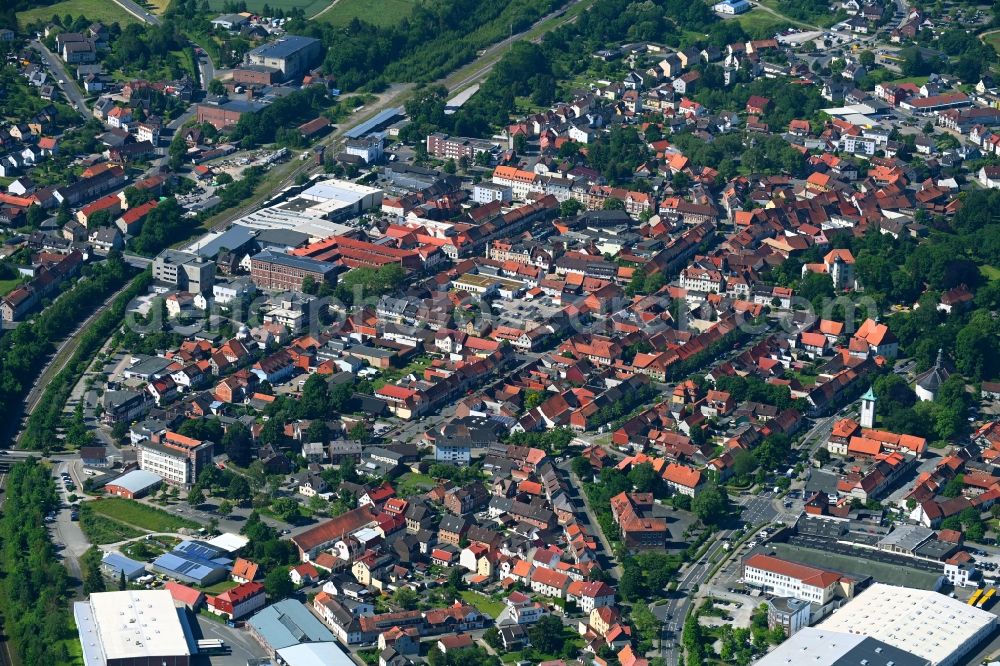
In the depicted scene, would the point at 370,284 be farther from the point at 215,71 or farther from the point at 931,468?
the point at 215,71

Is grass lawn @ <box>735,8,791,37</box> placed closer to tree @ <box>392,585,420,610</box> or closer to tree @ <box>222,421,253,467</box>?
tree @ <box>222,421,253,467</box>

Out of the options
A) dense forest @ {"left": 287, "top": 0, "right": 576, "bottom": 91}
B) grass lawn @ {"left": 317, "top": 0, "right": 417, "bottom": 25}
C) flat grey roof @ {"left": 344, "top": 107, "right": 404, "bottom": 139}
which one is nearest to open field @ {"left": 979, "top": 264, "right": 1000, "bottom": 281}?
flat grey roof @ {"left": 344, "top": 107, "right": 404, "bottom": 139}

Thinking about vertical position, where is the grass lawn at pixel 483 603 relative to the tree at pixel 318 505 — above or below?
below

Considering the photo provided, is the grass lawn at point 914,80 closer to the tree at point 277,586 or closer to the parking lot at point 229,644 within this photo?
the tree at point 277,586

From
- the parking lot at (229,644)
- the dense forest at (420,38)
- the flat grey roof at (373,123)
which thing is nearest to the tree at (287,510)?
the parking lot at (229,644)

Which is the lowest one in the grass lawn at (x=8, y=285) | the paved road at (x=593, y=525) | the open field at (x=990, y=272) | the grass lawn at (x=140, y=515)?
the open field at (x=990, y=272)

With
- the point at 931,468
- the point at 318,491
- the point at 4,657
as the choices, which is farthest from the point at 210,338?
the point at 931,468

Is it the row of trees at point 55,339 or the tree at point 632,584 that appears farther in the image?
the row of trees at point 55,339
